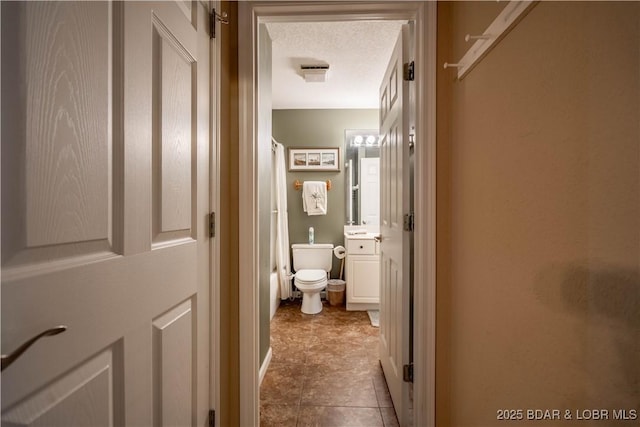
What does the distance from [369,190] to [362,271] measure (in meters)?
1.10

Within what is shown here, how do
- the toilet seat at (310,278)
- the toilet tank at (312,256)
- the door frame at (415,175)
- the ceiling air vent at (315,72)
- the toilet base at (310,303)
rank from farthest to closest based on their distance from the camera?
the toilet tank at (312,256) → the toilet base at (310,303) → the toilet seat at (310,278) → the ceiling air vent at (315,72) → the door frame at (415,175)

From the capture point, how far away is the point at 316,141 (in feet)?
12.3

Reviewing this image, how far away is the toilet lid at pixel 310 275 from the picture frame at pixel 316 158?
1346mm

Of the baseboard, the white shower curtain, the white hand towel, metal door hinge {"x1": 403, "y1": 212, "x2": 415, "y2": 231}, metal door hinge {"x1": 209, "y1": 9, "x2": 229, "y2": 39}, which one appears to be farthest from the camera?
the white hand towel

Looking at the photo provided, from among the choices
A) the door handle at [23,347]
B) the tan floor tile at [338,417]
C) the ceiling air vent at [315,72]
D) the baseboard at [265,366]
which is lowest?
the tan floor tile at [338,417]

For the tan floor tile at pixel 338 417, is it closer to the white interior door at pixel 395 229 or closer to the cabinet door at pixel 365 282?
the white interior door at pixel 395 229

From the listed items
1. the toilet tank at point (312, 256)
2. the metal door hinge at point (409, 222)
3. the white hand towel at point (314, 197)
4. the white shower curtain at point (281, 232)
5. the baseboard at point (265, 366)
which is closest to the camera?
the metal door hinge at point (409, 222)

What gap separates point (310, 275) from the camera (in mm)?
3148

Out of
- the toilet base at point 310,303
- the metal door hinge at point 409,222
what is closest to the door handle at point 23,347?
the metal door hinge at point 409,222

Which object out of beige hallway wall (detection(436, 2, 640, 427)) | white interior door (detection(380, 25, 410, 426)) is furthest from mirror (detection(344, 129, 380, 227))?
beige hallway wall (detection(436, 2, 640, 427))

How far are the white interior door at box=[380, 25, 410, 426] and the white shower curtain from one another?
5.29ft

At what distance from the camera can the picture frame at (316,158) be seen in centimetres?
372

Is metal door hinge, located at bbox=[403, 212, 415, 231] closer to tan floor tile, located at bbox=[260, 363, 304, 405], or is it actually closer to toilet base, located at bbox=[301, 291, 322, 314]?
tan floor tile, located at bbox=[260, 363, 304, 405]

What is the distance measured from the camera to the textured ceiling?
6.87 feet
